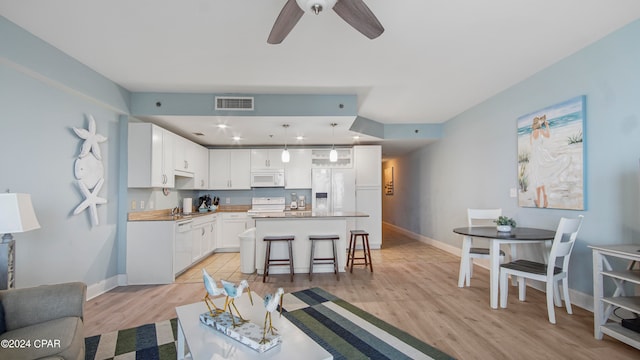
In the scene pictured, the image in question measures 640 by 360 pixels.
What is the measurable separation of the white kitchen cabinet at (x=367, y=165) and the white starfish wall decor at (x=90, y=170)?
14.4 ft

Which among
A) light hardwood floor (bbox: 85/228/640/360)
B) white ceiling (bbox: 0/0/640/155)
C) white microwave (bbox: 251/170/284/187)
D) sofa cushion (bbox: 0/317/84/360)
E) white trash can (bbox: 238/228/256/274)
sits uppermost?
white ceiling (bbox: 0/0/640/155)

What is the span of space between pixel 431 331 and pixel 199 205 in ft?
16.8

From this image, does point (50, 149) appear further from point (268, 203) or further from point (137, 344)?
point (268, 203)

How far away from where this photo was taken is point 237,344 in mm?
1521

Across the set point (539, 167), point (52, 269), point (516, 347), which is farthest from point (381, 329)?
point (52, 269)

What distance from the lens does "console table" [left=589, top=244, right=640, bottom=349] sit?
2.10m

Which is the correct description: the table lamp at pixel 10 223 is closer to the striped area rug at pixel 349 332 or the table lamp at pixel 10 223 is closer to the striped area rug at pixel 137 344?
the striped area rug at pixel 137 344

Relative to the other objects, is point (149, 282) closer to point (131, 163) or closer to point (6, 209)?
point (131, 163)

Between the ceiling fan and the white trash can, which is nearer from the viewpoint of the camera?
the ceiling fan

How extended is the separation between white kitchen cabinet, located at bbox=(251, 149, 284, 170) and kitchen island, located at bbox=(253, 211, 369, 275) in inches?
80.8

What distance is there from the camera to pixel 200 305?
2041 millimetres

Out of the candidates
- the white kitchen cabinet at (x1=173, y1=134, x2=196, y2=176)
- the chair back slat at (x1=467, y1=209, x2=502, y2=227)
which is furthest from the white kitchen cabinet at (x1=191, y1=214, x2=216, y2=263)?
→ the chair back slat at (x1=467, y1=209, x2=502, y2=227)

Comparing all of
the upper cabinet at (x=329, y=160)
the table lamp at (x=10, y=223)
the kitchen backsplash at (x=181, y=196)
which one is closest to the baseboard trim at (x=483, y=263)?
the upper cabinet at (x=329, y=160)

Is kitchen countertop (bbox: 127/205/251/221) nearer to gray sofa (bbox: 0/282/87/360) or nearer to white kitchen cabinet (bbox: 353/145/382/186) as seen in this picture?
gray sofa (bbox: 0/282/87/360)
